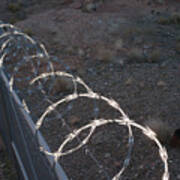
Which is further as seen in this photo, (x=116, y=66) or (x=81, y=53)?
(x=81, y=53)

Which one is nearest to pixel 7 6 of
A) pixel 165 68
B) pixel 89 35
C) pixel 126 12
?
pixel 126 12

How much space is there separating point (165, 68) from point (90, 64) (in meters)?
1.95

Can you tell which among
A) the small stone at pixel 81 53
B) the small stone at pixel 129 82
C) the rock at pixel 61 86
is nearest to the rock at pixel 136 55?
the small stone at pixel 81 53

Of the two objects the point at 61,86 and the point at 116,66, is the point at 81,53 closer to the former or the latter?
the point at 116,66

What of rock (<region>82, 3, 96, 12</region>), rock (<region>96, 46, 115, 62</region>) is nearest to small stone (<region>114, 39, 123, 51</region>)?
rock (<region>96, 46, 115, 62</region>)

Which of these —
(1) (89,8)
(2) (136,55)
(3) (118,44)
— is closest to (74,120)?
(2) (136,55)

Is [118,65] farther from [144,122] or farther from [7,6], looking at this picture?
[7,6]

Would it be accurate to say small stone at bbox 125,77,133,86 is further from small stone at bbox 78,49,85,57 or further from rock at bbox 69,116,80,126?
small stone at bbox 78,49,85,57

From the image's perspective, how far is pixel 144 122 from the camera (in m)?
5.41

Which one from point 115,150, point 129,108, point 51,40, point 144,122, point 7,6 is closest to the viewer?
point 115,150

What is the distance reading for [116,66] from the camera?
8.10 m

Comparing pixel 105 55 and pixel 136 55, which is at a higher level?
pixel 105 55

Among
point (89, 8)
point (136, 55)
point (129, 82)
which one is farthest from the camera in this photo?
point (89, 8)

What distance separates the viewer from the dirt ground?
4.60m
